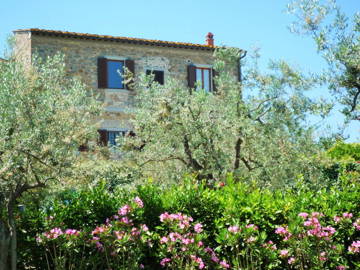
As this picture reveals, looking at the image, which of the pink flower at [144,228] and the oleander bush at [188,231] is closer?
the oleander bush at [188,231]

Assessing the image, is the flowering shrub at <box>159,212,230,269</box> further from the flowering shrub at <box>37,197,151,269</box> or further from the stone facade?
the stone facade

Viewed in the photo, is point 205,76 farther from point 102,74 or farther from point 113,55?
point 102,74

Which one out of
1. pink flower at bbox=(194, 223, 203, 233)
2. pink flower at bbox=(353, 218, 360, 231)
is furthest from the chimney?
pink flower at bbox=(194, 223, 203, 233)

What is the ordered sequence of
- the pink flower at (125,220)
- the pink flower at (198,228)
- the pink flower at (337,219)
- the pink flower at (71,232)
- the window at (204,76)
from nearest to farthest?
the pink flower at (71,232) < the pink flower at (125,220) < the pink flower at (198,228) < the pink flower at (337,219) < the window at (204,76)

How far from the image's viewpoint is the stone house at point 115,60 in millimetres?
Answer: 19812

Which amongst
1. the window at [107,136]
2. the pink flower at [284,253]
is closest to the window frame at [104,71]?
the window at [107,136]

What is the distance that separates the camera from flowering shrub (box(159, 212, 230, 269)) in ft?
20.9

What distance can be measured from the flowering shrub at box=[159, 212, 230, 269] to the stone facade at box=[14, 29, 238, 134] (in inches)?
541

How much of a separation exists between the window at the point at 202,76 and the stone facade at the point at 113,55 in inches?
9.1

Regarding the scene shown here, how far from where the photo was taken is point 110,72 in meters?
20.8

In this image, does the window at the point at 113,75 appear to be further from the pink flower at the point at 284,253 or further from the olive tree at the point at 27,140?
the pink flower at the point at 284,253

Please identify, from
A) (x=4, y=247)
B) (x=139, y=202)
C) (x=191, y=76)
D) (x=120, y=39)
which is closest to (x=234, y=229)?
(x=139, y=202)

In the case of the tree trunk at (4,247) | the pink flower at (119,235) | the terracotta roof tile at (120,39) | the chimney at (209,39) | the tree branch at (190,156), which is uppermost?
the chimney at (209,39)

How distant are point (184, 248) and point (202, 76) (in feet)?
54.4
